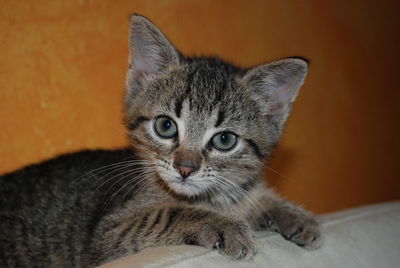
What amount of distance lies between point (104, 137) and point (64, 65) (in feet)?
1.22

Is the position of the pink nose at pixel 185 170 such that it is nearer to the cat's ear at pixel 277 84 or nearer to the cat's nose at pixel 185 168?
the cat's nose at pixel 185 168

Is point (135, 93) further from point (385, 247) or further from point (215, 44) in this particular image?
point (385, 247)

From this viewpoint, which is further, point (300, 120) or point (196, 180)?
point (300, 120)

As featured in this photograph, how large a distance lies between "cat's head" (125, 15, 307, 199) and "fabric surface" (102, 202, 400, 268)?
0.26 metres

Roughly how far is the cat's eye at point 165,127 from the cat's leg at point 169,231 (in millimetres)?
226

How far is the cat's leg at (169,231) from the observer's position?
1.20 meters

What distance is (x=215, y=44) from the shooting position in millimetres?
2281

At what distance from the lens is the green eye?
1477mm

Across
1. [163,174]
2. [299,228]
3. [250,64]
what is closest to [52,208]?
[163,174]

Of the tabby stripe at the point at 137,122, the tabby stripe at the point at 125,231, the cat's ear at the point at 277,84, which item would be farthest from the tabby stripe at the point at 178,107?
the tabby stripe at the point at 125,231

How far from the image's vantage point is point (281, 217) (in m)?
1.54

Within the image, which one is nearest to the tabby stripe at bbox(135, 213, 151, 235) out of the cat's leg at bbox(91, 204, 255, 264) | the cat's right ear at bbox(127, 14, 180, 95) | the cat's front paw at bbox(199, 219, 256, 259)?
the cat's leg at bbox(91, 204, 255, 264)

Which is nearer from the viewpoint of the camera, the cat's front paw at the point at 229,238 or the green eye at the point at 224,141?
the cat's front paw at the point at 229,238

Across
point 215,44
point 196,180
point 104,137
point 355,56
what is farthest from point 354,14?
point 196,180
